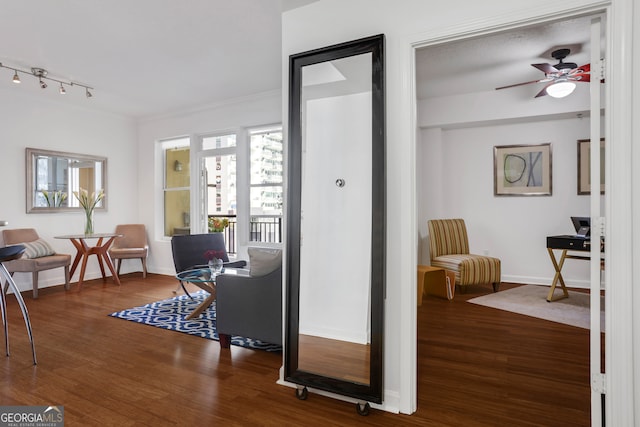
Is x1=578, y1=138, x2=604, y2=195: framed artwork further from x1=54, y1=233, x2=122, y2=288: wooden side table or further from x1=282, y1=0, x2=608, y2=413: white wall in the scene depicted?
x1=54, y1=233, x2=122, y2=288: wooden side table

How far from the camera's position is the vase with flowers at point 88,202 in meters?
5.51

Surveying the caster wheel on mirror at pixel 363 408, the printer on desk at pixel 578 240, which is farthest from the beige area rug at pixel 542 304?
the caster wheel on mirror at pixel 363 408

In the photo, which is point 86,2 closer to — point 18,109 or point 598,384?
point 18,109

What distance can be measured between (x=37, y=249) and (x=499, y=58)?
600 centimetres

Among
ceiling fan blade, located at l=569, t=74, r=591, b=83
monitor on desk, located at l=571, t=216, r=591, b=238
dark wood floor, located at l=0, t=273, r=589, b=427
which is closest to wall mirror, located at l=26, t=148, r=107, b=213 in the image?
dark wood floor, located at l=0, t=273, r=589, b=427

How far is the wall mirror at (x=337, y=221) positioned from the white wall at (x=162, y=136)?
3245 millimetres

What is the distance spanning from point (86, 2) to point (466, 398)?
12.4 ft

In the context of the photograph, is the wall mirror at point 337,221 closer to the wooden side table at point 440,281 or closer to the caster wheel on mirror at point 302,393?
the caster wheel on mirror at point 302,393

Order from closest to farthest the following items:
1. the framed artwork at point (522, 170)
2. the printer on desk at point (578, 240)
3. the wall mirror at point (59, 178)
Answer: the printer on desk at point (578, 240) < the wall mirror at point (59, 178) < the framed artwork at point (522, 170)

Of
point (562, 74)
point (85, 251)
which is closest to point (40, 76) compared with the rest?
point (85, 251)

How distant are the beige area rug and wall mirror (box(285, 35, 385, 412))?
2589 mm

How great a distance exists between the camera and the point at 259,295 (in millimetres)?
2865

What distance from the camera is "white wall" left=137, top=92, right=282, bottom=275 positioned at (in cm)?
558

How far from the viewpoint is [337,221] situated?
2320 millimetres
